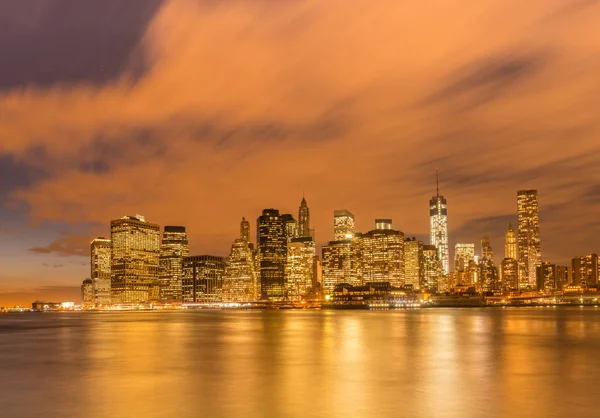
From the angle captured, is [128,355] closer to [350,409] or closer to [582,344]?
[350,409]

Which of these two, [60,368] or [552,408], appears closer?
[552,408]

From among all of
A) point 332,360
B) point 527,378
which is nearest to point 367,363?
point 332,360

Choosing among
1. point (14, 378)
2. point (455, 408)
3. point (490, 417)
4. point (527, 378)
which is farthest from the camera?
point (14, 378)

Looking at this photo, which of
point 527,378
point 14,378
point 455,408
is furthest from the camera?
point 14,378

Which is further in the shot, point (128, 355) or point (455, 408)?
point (128, 355)

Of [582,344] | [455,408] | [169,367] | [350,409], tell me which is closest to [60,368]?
[169,367]

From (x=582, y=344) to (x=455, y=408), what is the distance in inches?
1886

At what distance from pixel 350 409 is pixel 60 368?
31.0 meters

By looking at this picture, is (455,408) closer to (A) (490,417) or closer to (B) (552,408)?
(A) (490,417)

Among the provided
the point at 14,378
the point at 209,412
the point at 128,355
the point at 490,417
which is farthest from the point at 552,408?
the point at 128,355

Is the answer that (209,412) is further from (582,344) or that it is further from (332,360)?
(582,344)

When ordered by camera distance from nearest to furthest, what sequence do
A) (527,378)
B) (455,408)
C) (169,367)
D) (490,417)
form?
1. (490,417)
2. (455,408)
3. (527,378)
4. (169,367)

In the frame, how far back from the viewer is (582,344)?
72.1 metres

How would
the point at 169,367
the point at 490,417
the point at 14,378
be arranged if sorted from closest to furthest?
the point at 490,417 → the point at 14,378 → the point at 169,367
